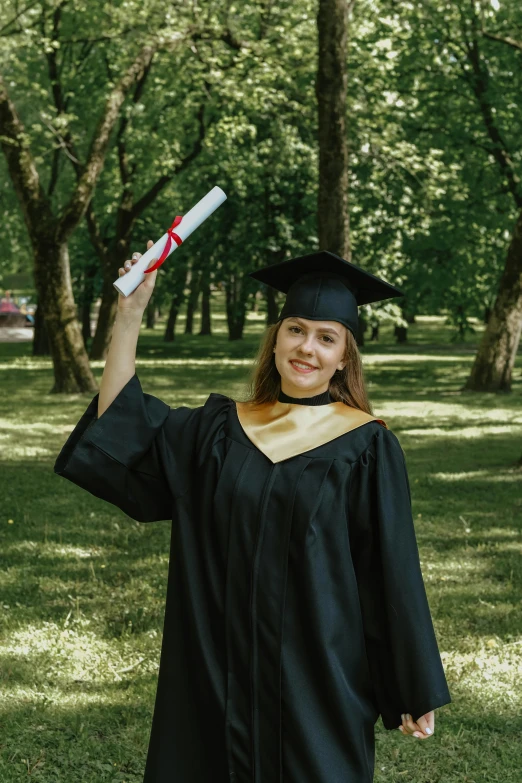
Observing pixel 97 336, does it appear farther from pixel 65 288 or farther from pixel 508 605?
pixel 508 605

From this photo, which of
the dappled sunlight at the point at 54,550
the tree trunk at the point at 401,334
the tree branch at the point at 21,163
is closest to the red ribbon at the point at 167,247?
the dappled sunlight at the point at 54,550

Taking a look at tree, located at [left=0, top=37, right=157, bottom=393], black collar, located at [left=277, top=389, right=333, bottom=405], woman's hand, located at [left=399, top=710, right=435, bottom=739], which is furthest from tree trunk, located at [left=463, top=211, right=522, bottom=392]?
woman's hand, located at [left=399, top=710, right=435, bottom=739]

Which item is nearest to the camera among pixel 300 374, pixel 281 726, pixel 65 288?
pixel 281 726

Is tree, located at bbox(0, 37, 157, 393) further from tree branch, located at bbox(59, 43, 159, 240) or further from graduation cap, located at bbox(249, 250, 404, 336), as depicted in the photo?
graduation cap, located at bbox(249, 250, 404, 336)

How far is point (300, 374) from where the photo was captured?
2.97 m

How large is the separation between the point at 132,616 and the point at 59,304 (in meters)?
11.4

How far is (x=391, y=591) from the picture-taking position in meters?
2.80

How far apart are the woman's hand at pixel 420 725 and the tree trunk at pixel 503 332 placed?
50.6 ft

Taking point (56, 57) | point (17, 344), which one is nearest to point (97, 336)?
point (56, 57)

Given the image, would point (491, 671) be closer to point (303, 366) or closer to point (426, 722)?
point (426, 722)

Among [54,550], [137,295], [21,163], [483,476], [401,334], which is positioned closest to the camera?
[137,295]

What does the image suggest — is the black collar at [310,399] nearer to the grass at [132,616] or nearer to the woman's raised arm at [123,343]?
the woman's raised arm at [123,343]

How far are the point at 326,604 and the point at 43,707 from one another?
253 centimetres

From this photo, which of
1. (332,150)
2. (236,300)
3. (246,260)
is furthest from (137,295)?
(236,300)
